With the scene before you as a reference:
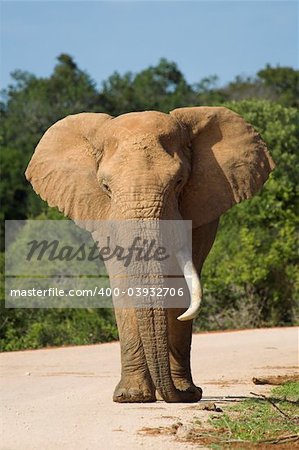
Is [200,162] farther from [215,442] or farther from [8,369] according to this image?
[8,369]

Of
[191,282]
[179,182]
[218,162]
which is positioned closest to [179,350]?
[191,282]

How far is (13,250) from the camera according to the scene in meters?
24.8

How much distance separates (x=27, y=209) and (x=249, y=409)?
27557 millimetres

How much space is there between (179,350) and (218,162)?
6.07 ft

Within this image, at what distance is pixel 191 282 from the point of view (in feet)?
33.2

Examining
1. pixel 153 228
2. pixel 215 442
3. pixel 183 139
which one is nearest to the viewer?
pixel 215 442

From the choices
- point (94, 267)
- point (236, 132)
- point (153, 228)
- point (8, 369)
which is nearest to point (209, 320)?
point (94, 267)

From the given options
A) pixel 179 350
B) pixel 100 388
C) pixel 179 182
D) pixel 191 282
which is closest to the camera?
pixel 191 282

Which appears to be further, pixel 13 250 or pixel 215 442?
pixel 13 250

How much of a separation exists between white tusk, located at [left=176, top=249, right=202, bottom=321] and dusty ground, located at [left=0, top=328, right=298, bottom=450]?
838mm

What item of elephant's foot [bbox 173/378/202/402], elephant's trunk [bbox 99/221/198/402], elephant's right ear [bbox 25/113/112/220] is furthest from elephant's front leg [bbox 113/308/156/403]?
elephant's right ear [bbox 25/113/112/220]

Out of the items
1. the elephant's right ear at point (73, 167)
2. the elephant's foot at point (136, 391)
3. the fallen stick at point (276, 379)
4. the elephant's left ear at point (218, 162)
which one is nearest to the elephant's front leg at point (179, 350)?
the elephant's foot at point (136, 391)

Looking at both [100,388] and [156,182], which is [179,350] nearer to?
[100,388]

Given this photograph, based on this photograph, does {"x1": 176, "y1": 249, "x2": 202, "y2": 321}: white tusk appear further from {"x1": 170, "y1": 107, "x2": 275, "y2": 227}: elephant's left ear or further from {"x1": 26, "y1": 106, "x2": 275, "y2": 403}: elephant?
{"x1": 170, "y1": 107, "x2": 275, "y2": 227}: elephant's left ear
